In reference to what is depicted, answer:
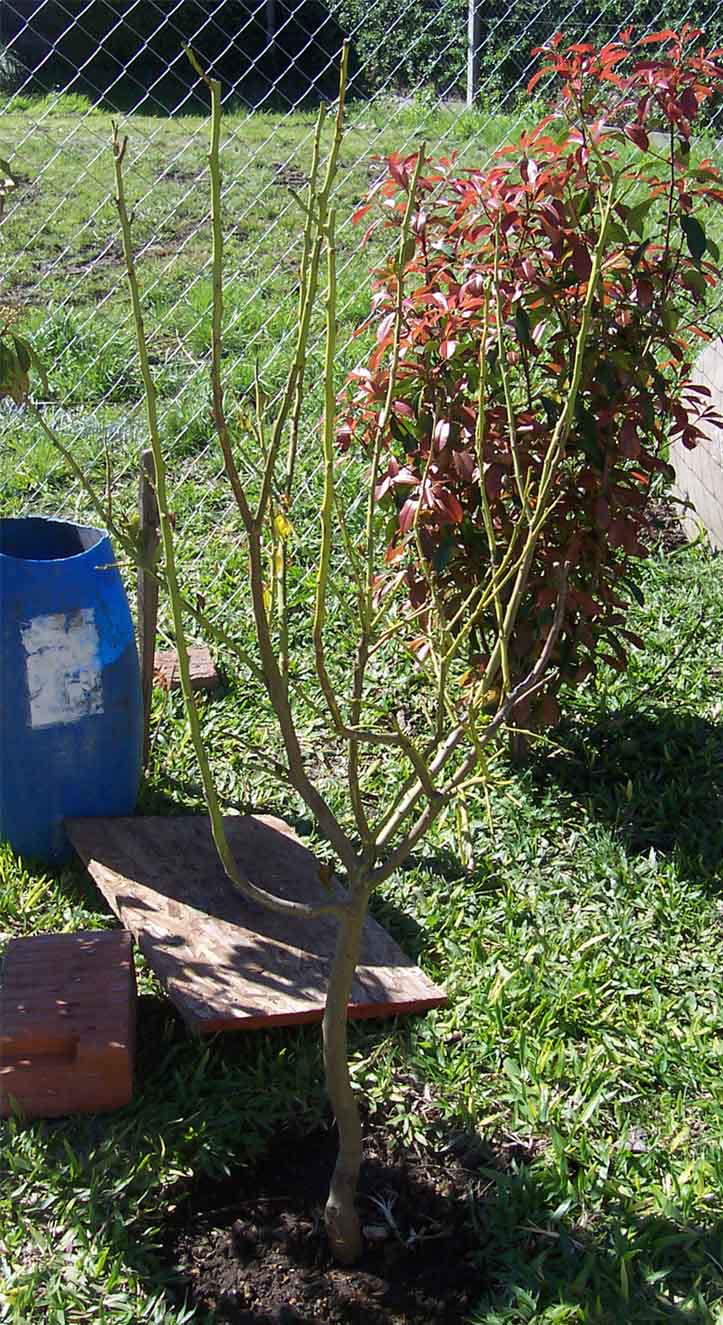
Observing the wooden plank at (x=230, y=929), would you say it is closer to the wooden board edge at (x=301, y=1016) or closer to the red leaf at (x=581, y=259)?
the wooden board edge at (x=301, y=1016)

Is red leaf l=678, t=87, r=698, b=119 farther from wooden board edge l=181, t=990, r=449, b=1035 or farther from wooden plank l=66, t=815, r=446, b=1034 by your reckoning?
wooden board edge l=181, t=990, r=449, b=1035

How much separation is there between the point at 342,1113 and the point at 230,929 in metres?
0.80

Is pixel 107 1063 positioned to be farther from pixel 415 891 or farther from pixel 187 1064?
pixel 415 891

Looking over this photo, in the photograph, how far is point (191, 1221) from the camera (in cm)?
237

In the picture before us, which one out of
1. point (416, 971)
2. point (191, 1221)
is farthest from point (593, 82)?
point (191, 1221)

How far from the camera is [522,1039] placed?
2770mm

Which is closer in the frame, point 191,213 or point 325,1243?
point 325,1243

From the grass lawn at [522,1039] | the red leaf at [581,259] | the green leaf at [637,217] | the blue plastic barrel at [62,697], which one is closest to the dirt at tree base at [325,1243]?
the grass lawn at [522,1039]

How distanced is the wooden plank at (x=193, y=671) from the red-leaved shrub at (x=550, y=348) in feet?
2.73

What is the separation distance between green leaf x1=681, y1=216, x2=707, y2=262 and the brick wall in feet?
5.13

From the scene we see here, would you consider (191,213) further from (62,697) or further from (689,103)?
(62,697)

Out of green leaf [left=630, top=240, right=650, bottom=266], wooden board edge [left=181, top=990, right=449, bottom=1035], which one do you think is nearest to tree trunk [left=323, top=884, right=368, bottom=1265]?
wooden board edge [left=181, top=990, right=449, bottom=1035]

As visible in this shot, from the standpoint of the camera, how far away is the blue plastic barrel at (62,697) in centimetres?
313

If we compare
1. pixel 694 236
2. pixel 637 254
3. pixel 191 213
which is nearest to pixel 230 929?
pixel 637 254
